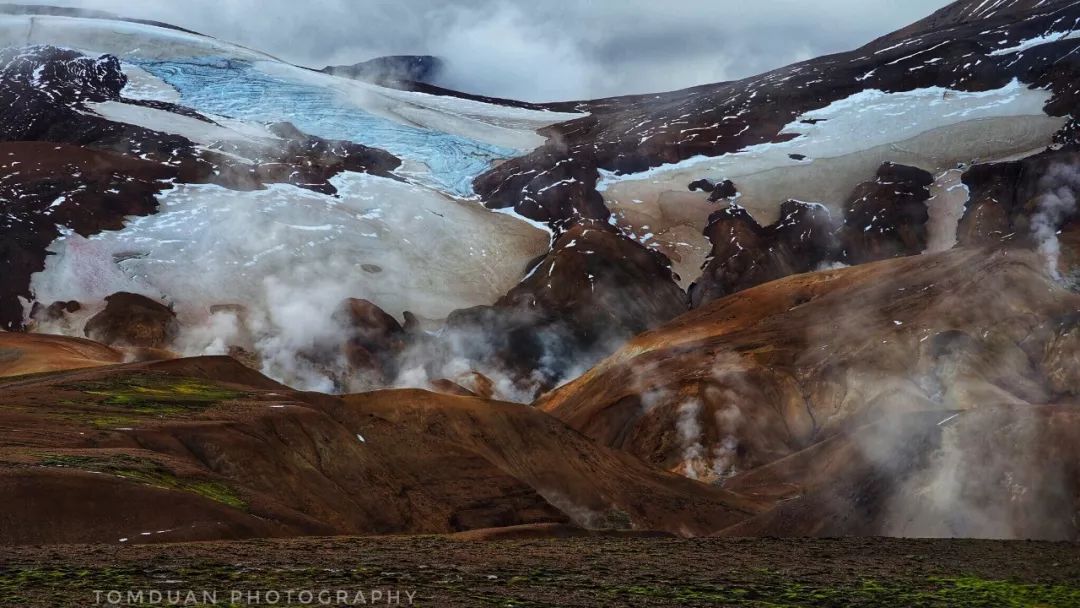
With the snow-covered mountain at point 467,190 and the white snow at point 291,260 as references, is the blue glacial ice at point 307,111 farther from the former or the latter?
the white snow at point 291,260

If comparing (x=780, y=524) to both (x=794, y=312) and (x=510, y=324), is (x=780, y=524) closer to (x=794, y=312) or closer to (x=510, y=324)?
(x=794, y=312)

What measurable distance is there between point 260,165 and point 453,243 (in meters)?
20.2

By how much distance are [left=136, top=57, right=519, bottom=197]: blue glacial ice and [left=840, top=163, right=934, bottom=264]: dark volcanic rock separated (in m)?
43.1

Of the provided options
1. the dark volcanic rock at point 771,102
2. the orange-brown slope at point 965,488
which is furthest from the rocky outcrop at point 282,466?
the dark volcanic rock at point 771,102

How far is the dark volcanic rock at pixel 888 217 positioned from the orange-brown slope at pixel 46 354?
71.3m

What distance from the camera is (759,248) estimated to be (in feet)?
420

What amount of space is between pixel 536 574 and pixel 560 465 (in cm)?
3029

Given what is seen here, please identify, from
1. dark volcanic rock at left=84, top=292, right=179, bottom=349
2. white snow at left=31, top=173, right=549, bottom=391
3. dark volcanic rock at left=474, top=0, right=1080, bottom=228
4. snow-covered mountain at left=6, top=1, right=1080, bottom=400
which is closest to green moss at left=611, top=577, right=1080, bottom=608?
snow-covered mountain at left=6, top=1, right=1080, bottom=400

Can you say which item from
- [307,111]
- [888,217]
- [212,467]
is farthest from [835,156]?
[212,467]

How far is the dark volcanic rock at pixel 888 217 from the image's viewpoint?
127 metres

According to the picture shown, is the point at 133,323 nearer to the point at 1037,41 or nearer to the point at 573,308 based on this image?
the point at 573,308

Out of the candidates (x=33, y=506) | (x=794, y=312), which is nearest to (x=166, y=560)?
(x=33, y=506)

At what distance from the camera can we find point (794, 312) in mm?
96500

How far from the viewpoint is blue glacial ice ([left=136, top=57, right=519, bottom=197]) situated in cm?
15475
